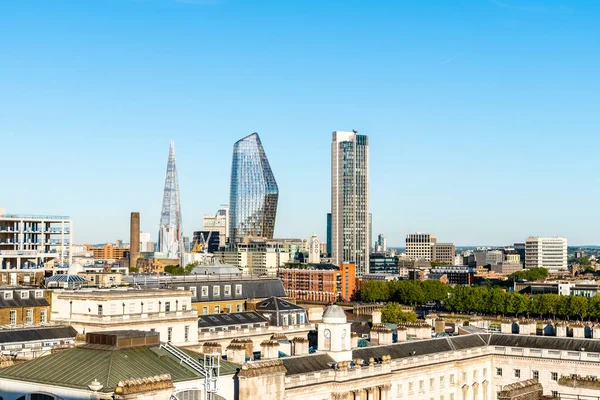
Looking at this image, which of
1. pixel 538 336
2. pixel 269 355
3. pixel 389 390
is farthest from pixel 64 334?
pixel 538 336

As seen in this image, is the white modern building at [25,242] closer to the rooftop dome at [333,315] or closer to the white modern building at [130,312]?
the white modern building at [130,312]

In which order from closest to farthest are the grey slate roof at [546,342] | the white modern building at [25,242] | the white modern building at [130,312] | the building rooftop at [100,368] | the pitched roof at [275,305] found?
the building rooftop at [100,368], the grey slate roof at [546,342], the white modern building at [130,312], the pitched roof at [275,305], the white modern building at [25,242]

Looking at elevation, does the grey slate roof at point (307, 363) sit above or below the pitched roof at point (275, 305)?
below

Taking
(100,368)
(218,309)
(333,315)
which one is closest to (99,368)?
(100,368)

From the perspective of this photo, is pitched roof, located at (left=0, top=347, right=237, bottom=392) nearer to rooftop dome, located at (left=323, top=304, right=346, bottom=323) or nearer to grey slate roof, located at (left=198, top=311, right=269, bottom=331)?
rooftop dome, located at (left=323, top=304, right=346, bottom=323)

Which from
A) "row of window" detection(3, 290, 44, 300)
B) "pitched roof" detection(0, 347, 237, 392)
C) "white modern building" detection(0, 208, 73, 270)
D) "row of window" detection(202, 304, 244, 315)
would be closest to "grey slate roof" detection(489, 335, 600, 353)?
"row of window" detection(202, 304, 244, 315)

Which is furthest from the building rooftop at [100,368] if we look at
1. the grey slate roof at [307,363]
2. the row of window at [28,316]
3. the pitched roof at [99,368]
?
the row of window at [28,316]

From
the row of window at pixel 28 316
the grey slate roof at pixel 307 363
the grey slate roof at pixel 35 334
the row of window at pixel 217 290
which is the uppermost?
the row of window at pixel 217 290

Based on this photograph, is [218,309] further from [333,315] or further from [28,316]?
[333,315]
